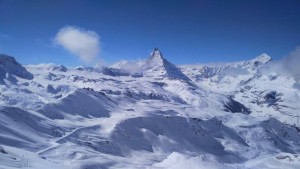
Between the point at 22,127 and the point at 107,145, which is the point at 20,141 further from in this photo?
the point at 107,145

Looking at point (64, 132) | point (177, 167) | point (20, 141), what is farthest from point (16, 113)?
point (177, 167)

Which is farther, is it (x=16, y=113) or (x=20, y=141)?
(x=16, y=113)

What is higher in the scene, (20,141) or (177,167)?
(20,141)

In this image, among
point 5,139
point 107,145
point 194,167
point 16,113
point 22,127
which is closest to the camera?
point 194,167

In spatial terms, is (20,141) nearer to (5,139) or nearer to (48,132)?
(5,139)

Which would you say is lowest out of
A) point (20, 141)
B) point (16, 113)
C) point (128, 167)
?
point (128, 167)

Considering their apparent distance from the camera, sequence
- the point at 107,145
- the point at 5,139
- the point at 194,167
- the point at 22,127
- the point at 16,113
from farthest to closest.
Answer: the point at 107,145 → the point at 16,113 → the point at 22,127 → the point at 5,139 → the point at 194,167

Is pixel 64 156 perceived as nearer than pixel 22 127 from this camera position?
Yes

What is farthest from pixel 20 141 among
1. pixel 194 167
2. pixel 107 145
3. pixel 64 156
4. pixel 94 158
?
pixel 194 167

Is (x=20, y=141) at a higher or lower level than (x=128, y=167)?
higher
